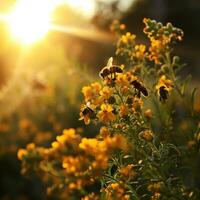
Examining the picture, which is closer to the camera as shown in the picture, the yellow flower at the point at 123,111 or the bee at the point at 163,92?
the yellow flower at the point at 123,111

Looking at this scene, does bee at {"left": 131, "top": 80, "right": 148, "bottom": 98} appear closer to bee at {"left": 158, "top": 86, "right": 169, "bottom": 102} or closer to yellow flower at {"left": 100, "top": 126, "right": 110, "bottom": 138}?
bee at {"left": 158, "top": 86, "right": 169, "bottom": 102}

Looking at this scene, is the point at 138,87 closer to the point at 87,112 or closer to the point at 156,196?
the point at 87,112

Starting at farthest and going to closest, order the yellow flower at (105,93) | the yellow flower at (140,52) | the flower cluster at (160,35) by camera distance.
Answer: the yellow flower at (140,52), the flower cluster at (160,35), the yellow flower at (105,93)

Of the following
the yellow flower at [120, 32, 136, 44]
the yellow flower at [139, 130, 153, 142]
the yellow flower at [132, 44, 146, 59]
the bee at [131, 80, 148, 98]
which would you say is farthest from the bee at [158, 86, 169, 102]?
the yellow flower at [120, 32, 136, 44]

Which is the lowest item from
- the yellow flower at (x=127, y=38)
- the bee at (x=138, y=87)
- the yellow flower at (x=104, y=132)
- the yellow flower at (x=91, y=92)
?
the yellow flower at (x=104, y=132)

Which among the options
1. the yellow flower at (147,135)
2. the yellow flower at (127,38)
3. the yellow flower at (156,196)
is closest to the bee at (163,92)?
the yellow flower at (147,135)

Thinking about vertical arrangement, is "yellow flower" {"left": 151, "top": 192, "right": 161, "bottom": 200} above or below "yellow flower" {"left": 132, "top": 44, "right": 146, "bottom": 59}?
below

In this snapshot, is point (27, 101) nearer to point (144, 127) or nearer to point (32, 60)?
point (144, 127)

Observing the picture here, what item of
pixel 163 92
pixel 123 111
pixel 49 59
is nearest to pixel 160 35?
pixel 163 92

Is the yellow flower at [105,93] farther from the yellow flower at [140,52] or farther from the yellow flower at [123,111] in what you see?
the yellow flower at [140,52]

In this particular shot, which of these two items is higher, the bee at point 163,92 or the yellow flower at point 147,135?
the bee at point 163,92
